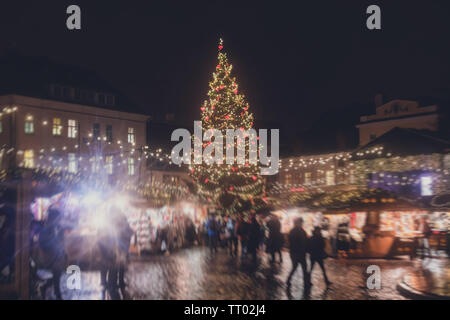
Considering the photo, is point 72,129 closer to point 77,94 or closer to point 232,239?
point 77,94

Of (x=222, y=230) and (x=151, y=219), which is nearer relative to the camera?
(x=151, y=219)

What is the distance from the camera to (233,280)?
15078 millimetres

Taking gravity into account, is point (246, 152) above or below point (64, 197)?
above

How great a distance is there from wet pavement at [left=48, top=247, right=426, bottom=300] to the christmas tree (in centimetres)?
1194

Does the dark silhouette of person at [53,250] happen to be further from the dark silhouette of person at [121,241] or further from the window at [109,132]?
the window at [109,132]

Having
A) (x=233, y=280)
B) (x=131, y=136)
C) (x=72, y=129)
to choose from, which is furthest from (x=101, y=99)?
(x=233, y=280)

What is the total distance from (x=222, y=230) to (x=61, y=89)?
70.5ft

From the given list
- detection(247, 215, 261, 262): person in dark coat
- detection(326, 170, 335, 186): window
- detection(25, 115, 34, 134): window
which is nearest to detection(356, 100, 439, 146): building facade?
detection(326, 170, 335, 186): window

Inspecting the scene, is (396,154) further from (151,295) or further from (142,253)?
(151,295)

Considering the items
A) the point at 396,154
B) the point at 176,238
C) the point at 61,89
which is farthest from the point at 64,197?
the point at 61,89

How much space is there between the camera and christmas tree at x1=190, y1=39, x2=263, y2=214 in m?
32.5

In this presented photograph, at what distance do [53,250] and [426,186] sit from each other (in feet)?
65.2

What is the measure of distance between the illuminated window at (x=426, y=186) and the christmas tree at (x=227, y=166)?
9.78m

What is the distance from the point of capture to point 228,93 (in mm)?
32531
